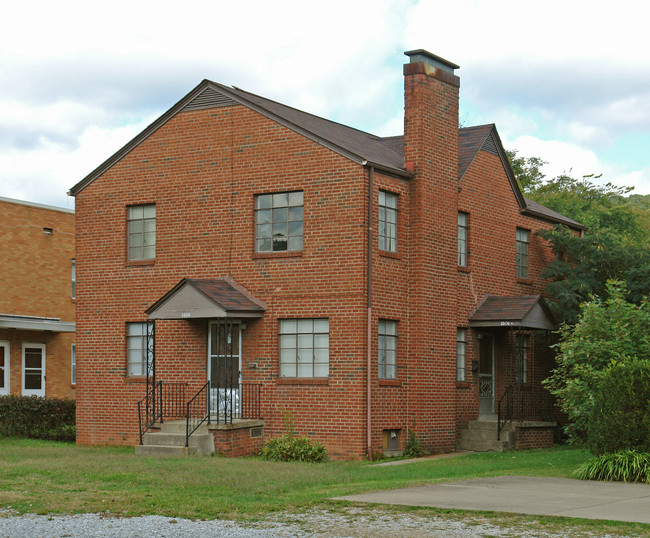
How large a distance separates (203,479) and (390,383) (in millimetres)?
6914

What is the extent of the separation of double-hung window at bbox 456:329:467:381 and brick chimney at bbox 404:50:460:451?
902mm

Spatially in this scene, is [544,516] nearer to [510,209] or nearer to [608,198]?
[510,209]

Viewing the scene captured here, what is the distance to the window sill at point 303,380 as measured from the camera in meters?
21.0

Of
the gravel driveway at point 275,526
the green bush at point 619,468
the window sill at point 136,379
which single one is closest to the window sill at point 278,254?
the window sill at point 136,379

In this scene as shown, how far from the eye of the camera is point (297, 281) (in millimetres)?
21547

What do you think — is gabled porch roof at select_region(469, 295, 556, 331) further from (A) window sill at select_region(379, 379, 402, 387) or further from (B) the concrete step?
(B) the concrete step

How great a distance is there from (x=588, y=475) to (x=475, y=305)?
28.2 feet

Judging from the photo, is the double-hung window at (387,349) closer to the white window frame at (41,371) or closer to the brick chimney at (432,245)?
the brick chimney at (432,245)

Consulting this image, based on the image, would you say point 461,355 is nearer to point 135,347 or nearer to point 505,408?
point 505,408

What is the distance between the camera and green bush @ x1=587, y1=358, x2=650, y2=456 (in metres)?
16.0

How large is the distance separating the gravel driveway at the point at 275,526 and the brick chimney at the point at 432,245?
391 inches

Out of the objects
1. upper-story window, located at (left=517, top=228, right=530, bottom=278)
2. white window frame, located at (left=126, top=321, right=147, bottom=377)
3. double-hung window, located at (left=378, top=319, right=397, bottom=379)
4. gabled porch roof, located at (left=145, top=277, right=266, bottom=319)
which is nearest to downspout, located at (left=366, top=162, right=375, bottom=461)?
double-hung window, located at (left=378, top=319, right=397, bottom=379)

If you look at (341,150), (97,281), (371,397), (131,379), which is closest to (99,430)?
(131,379)

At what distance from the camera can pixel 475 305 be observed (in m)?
24.4
